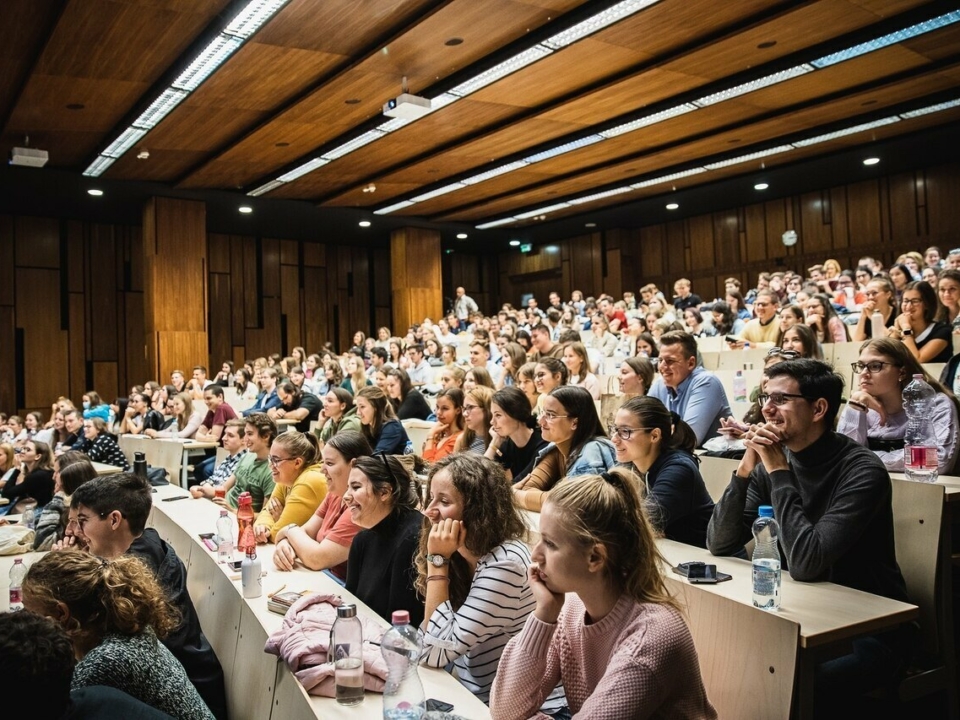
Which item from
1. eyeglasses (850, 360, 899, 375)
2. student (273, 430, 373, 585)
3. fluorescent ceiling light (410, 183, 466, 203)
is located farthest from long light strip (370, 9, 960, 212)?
student (273, 430, 373, 585)

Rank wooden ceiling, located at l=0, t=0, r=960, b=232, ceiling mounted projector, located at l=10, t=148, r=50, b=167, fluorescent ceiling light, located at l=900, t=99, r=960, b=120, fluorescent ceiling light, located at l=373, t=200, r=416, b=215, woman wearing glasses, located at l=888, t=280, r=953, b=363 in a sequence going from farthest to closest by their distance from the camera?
1. fluorescent ceiling light, located at l=373, t=200, r=416, b=215
2. fluorescent ceiling light, located at l=900, t=99, r=960, b=120
3. ceiling mounted projector, located at l=10, t=148, r=50, b=167
4. wooden ceiling, located at l=0, t=0, r=960, b=232
5. woman wearing glasses, located at l=888, t=280, r=953, b=363

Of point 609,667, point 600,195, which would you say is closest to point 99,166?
point 600,195

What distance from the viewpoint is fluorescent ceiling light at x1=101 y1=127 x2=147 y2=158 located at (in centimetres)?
827

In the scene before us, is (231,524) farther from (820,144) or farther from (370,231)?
(370,231)

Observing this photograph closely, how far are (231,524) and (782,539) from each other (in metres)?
2.21

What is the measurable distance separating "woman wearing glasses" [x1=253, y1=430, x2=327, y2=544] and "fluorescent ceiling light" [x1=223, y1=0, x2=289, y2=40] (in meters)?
3.60

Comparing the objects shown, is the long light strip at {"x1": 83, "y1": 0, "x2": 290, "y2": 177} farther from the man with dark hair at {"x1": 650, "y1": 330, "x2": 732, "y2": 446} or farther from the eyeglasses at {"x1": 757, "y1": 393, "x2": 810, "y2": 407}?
the eyeglasses at {"x1": 757, "y1": 393, "x2": 810, "y2": 407}

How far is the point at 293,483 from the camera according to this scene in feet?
12.1

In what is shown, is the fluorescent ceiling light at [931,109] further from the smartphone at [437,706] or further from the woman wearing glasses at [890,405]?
the smartphone at [437,706]

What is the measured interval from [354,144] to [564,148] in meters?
2.72

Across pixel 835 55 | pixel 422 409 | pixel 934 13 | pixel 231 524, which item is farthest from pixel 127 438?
pixel 934 13

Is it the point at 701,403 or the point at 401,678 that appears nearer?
the point at 401,678

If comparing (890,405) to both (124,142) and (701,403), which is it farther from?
(124,142)

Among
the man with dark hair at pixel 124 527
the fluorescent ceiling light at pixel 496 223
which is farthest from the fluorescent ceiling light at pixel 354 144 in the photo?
the man with dark hair at pixel 124 527
